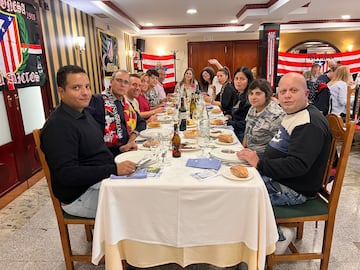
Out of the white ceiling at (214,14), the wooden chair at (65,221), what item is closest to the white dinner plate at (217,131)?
the wooden chair at (65,221)

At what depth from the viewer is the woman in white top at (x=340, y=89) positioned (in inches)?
167

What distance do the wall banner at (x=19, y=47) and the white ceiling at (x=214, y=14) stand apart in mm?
1283

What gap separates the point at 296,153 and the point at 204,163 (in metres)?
0.48

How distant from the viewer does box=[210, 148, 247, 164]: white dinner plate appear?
5.08 ft

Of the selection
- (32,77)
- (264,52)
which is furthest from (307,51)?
(32,77)

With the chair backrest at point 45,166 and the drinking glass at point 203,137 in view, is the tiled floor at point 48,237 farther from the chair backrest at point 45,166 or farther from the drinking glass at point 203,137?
the drinking glass at point 203,137

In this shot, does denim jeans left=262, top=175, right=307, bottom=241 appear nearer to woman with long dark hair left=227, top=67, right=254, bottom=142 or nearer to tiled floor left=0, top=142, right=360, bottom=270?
tiled floor left=0, top=142, right=360, bottom=270

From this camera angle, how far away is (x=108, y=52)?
6.41m

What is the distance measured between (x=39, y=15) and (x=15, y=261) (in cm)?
305

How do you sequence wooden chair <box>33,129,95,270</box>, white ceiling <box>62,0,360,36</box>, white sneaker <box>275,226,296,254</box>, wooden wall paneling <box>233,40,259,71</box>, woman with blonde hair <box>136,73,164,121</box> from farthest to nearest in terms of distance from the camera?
wooden wall paneling <box>233,40,259,71</box>
white ceiling <box>62,0,360,36</box>
woman with blonde hair <box>136,73,164,121</box>
white sneaker <box>275,226,296,254</box>
wooden chair <box>33,129,95,270</box>

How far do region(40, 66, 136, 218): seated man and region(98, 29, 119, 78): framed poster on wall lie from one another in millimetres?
4758

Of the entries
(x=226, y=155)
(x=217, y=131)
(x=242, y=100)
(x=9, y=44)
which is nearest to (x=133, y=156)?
(x=226, y=155)

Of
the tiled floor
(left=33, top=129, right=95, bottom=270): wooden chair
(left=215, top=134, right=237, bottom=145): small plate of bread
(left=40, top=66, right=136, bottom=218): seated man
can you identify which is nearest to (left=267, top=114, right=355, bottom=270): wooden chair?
the tiled floor

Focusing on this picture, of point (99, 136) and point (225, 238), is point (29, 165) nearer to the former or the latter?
point (99, 136)
